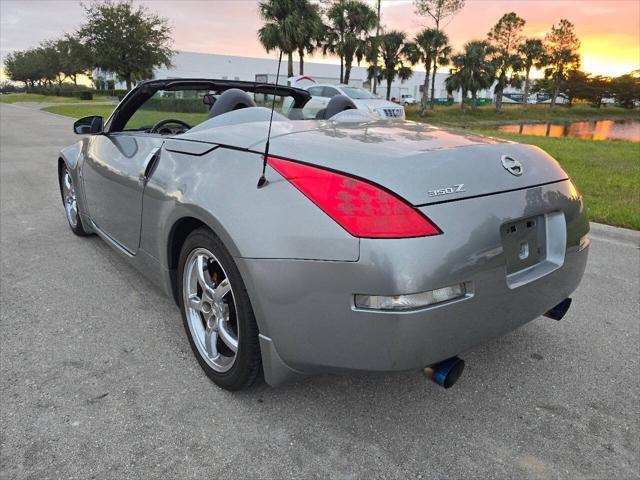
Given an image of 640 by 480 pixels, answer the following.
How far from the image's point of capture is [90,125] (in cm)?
386

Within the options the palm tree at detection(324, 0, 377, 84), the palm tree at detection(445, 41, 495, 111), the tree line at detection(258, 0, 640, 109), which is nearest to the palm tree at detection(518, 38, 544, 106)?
the tree line at detection(258, 0, 640, 109)

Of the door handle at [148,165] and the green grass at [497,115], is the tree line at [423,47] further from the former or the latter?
the door handle at [148,165]

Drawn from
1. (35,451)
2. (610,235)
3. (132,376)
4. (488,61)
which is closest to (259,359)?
(132,376)

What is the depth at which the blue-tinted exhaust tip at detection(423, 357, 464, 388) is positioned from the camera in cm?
180

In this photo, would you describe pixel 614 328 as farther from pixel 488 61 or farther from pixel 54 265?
pixel 488 61

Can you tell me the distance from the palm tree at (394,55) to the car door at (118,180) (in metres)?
48.0

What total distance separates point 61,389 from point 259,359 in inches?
40.2

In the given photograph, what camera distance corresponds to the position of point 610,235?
16.5ft

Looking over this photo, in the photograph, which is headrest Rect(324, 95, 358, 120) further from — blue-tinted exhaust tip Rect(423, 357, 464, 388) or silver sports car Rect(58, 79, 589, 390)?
blue-tinted exhaust tip Rect(423, 357, 464, 388)

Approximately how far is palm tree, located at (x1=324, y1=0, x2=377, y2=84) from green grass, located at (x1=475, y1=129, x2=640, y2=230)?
32784 mm

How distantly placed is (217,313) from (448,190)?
1209 millimetres

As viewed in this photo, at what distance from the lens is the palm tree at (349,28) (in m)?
41.4

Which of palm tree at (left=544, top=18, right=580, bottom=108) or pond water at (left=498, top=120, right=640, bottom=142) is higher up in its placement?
palm tree at (left=544, top=18, right=580, bottom=108)

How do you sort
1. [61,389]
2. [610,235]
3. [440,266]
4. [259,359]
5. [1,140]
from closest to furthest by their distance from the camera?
[440,266], [259,359], [61,389], [610,235], [1,140]
